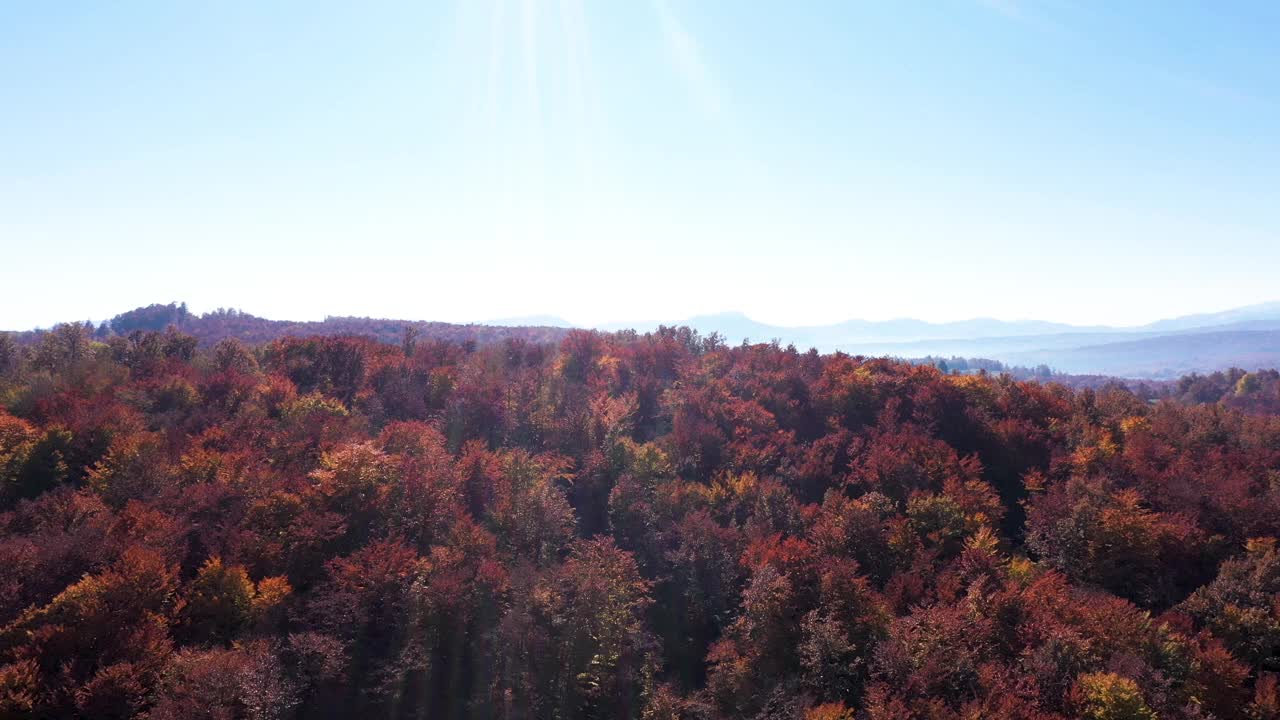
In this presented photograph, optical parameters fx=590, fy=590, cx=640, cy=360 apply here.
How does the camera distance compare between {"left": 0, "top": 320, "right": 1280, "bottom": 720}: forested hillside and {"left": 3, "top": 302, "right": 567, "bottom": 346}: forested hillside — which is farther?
{"left": 3, "top": 302, "right": 567, "bottom": 346}: forested hillside

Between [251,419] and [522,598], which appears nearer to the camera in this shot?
[522,598]

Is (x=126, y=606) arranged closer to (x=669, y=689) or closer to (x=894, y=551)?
(x=669, y=689)

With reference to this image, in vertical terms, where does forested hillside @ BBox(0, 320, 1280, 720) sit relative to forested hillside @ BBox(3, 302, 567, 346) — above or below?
below

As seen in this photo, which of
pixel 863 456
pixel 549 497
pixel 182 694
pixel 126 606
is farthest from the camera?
pixel 863 456

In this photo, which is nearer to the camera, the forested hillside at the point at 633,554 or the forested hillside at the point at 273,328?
the forested hillside at the point at 633,554

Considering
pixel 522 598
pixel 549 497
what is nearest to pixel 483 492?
pixel 549 497

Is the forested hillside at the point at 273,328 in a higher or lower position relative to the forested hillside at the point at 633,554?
higher

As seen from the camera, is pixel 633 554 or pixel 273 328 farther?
pixel 273 328

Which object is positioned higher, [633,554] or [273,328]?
[273,328]
